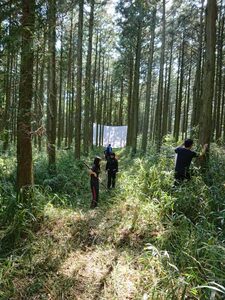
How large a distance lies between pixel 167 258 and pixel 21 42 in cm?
468

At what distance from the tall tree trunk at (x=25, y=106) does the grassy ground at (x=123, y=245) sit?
0.52 m

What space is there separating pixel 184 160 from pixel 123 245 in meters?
2.69

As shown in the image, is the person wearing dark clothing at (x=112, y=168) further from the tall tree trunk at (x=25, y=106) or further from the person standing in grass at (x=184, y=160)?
the tall tree trunk at (x=25, y=106)

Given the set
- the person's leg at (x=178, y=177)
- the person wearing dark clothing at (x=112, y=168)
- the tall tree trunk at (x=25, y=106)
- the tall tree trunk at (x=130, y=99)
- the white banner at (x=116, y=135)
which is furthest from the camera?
the white banner at (x=116, y=135)

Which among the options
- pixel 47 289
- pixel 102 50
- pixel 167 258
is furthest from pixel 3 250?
pixel 102 50

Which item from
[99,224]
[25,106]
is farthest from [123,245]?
[25,106]

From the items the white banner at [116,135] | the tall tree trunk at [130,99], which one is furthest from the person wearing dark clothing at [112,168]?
the white banner at [116,135]

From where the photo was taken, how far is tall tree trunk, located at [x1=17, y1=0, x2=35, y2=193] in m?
5.57

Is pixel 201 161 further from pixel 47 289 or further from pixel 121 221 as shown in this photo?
pixel 47 289

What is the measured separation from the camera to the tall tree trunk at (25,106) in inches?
219

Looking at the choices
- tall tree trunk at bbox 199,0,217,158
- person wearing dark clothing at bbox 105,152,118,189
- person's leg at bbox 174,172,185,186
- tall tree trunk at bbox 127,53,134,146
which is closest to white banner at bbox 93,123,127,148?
tall tree trunk at bbox 127,53,134,146

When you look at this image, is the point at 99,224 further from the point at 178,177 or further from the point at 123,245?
the point at 178,177

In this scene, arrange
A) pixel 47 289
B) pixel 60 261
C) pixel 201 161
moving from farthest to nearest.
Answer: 1. pixel 201 161
2. pixel 60 261
3. pixel 47 289

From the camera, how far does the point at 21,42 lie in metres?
5.47
